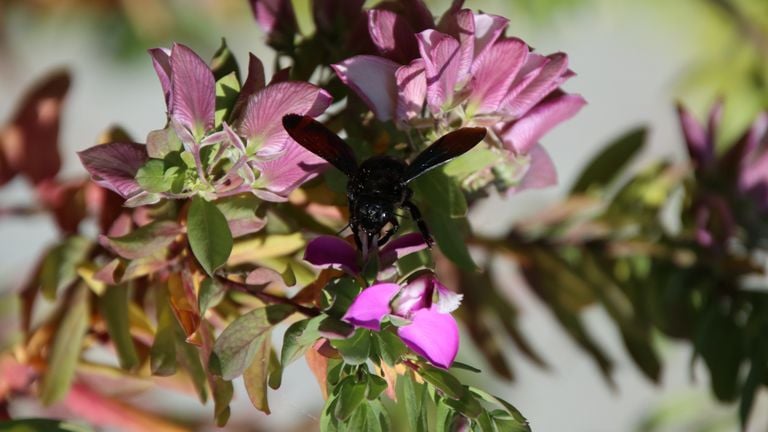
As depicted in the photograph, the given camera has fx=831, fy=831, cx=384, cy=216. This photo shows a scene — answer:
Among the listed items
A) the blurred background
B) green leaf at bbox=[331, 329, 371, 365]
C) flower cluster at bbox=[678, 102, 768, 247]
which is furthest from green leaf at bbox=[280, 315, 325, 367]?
the blurred background

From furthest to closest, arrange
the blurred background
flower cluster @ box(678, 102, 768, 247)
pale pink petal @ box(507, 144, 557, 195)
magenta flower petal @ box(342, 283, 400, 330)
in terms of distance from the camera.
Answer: the blurred background
flower cluster @ box(678, 102, 768, 247)
pale pink petal @ box(507, 144, 557, 195)
magenta flower petal @ box(342, 283, 400, 330)

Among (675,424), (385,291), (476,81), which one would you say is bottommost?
(675,424)

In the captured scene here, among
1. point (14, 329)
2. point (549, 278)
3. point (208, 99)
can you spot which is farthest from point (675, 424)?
point (208, 99)

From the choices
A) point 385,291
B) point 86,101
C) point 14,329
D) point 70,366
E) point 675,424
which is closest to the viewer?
point 385,291

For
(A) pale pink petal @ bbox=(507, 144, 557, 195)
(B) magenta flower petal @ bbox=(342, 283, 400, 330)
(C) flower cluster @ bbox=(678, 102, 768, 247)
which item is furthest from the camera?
(C) flower cluster @ bbox=(678, 102, 768, 247)

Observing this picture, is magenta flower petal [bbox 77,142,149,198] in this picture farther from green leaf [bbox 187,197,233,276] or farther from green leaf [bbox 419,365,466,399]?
green leaf [bbox 419,365,466,399]

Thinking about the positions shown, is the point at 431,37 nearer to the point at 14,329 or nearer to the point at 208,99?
the point at 208,99

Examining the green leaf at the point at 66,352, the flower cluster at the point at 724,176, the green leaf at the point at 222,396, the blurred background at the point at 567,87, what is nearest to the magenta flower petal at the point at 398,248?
the green leaf at the point at 222,396

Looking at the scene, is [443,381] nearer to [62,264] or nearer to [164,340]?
[164,340]
